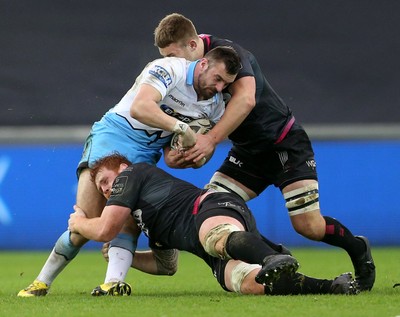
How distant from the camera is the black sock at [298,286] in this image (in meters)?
6.83

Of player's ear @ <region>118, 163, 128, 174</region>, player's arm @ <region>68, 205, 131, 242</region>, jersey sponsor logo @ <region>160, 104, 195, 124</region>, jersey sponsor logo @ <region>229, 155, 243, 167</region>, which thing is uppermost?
jersey sponsor logo @ <region>160, 104, 195, 124</region>

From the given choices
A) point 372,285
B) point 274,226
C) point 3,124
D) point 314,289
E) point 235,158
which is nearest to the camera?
point 314,289

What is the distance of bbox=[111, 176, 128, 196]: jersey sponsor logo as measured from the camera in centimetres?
690

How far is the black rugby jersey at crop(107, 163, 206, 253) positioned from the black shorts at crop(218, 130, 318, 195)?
1.14 m

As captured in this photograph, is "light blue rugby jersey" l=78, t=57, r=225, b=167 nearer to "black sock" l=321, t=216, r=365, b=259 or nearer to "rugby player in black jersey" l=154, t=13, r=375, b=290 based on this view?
"rugby player in black jersey" l=154, t=13, r=375, b=290

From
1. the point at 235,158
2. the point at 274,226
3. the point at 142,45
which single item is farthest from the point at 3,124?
the point at 235,158

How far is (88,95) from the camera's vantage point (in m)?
14.3

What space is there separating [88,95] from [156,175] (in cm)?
731

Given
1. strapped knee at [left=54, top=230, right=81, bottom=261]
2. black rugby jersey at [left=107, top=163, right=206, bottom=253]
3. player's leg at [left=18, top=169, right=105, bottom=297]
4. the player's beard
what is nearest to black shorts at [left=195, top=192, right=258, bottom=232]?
black rugby jersey at [left=107, top=163, right=206, bottom=253]

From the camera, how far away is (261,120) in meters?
7.95

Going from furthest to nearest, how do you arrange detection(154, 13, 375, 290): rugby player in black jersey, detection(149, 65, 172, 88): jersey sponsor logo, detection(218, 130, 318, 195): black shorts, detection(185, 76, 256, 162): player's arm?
detection(218, 130, 318, 195): black shorts < detection(154, 13, 375, 290): rugby player in black jersey < detection(185, 76, 256, 162): player's arm < detection(149, 65, 172, 88): jersey sponsor logo

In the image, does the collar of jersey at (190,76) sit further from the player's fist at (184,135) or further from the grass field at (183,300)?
the grass field at (183,300)

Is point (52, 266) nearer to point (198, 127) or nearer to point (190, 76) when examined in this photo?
point (198, 127)

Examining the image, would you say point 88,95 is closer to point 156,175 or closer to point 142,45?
point 142,45
